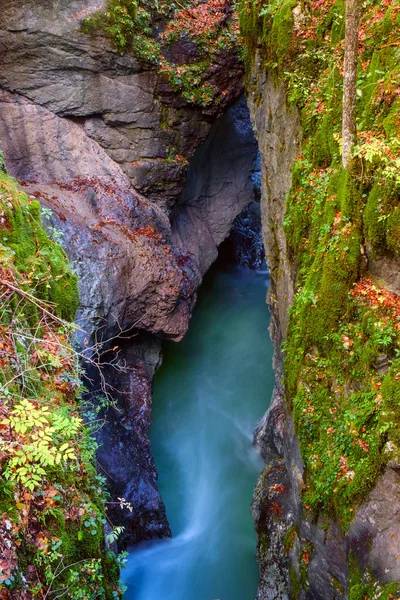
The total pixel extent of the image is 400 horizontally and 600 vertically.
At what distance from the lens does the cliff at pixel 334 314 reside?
454cm

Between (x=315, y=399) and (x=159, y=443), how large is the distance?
6.36 m

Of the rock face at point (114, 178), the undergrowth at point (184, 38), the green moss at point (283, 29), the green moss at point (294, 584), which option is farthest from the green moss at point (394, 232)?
the undergrowth at point (184, 38)

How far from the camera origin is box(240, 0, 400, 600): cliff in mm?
4543

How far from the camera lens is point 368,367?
484cm

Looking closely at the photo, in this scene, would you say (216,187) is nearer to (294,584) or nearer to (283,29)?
(283,29)

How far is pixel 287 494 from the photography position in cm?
730

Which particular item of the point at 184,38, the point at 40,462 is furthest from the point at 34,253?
the point at 184,38

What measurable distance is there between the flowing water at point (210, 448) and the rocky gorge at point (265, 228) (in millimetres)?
687

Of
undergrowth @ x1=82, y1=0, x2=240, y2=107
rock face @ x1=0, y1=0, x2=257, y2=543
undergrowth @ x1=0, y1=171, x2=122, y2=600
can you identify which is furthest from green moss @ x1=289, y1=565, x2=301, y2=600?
undergrowth @ x1=82, y1=0, x2=240, y2=107

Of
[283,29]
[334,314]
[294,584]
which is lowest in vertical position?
[294,584]

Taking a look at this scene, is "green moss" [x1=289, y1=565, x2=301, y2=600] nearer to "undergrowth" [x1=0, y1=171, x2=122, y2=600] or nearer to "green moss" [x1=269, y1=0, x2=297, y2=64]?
"undergrowth" [x1=0, y1=171, x2=122, y2=600]

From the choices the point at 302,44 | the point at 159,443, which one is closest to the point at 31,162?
the point at 302,44

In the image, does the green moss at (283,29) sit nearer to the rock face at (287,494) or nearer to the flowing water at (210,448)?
the rock face at (287,494)

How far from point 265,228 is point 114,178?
14.5 ft
